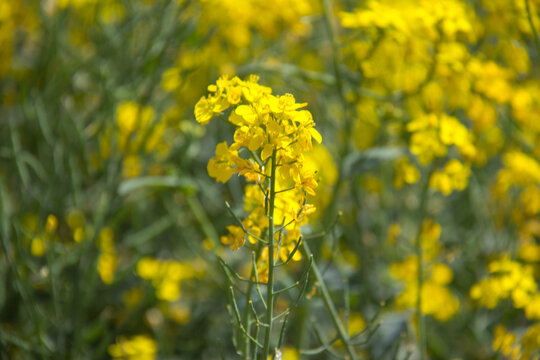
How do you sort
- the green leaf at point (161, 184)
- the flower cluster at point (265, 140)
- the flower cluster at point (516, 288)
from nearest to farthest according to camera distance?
the flower cluster at point (265, 140) → the flower cluster at point (516, 288) → the green leaf at point (161, 184)

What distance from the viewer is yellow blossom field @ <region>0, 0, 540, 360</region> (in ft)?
3.92

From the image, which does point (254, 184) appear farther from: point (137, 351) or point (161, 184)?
point (137, 351)

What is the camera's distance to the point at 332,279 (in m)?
1.41

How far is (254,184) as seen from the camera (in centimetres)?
103

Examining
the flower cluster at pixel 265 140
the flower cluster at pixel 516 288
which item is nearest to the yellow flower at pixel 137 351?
the flower cluster at pixel 265 140

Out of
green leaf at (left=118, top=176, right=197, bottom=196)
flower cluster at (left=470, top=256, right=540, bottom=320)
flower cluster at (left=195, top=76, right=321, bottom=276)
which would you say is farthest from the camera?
green leaf at (left=118, top=176, right=197, bottom=196)

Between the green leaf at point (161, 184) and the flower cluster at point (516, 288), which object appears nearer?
A: the flower cluster at point (516, 288)

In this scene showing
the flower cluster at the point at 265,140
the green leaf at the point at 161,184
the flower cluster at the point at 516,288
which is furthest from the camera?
the green leaf at the point at 161,184

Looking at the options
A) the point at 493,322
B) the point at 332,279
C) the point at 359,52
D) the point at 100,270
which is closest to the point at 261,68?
the point at 359,52

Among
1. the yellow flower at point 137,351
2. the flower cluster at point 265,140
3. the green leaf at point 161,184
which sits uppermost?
the green leaf at point 161,184

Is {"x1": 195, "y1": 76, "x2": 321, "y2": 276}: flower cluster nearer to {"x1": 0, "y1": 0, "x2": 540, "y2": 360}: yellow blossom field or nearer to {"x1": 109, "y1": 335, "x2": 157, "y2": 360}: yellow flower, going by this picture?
{"x1": 0, "y1": 0, "x2": 540, "y2": 360}: yellow blossom field

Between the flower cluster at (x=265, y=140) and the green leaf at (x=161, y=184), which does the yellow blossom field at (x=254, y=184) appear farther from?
the flower cluster at (x=265, y=140)

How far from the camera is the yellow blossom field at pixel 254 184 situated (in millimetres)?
1194

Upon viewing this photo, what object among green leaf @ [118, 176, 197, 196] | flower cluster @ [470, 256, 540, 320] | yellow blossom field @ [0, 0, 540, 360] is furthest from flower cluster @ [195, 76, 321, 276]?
flower cluster @ [470, 256, 540, 320]
